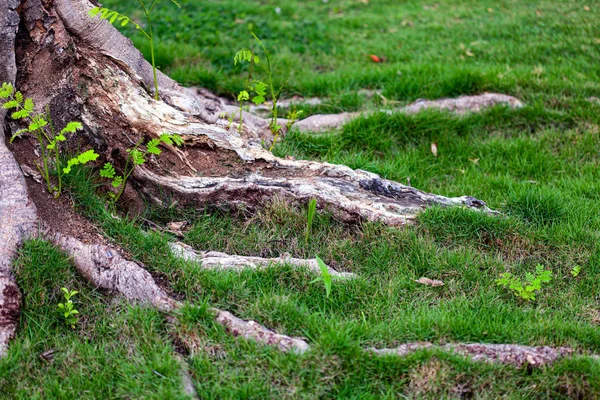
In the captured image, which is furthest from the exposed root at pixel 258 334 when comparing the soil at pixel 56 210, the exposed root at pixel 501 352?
the soil at pixel 56 210

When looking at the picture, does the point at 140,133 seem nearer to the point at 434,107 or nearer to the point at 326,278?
the point at 326,278

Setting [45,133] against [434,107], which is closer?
[45,133]

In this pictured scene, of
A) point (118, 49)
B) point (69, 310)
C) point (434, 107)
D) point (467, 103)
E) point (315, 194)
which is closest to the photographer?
point (69, 310)

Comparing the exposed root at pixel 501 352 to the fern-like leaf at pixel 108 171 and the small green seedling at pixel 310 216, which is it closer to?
the small green seedling at pixel 310 216

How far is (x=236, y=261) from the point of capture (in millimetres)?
3482

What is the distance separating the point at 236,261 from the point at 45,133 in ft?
4.63

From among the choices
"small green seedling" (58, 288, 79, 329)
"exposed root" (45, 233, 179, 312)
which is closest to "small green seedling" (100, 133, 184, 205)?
"exposed root" (45, 233, 179, 312)

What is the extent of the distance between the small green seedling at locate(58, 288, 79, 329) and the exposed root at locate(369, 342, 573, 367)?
1.57 meters

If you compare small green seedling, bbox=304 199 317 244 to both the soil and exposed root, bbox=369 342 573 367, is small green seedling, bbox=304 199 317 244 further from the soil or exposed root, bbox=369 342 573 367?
the soil

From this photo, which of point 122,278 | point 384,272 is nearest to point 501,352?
point 384,272

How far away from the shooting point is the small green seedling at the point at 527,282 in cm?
334

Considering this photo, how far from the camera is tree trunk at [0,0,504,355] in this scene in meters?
3.69

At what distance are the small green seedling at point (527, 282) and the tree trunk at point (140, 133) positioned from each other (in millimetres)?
672

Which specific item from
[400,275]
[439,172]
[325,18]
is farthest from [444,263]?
[325,18]
